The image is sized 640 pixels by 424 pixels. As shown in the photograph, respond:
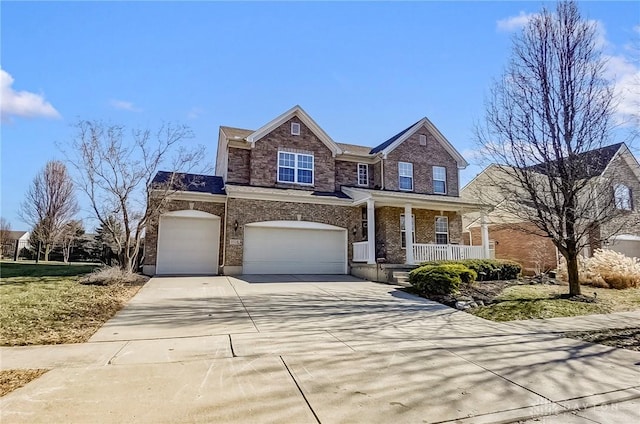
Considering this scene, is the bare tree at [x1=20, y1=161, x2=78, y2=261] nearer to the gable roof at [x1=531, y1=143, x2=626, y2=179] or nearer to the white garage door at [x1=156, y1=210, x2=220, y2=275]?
the white garage door at [x1=156, y1=210, x2=220, y2=275]

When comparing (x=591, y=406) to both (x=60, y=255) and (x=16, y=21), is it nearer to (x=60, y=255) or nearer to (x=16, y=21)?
(x=16, y=21)

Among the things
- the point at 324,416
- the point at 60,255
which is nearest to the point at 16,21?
the point at 324,416

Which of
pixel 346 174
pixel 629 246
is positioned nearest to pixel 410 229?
pixel 346 174

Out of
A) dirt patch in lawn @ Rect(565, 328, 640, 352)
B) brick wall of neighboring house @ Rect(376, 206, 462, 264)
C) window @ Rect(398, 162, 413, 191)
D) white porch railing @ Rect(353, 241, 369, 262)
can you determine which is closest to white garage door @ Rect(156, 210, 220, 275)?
white porch railing @ Rect(353, 241, 369, 262)

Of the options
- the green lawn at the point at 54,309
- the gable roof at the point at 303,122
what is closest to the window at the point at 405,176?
the gable roof at the point at 303,122

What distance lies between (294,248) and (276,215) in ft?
6.08

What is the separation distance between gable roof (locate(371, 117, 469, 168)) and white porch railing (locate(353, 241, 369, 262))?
634 cm

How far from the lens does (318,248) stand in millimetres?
17797

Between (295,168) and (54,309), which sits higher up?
(295,168)

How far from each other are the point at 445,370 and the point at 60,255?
38.3 meters

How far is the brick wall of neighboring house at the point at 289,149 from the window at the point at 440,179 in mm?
6509

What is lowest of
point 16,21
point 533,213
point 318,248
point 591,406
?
point 591,406

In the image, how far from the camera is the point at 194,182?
18.2 m

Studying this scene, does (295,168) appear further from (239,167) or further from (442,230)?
(442,230)
